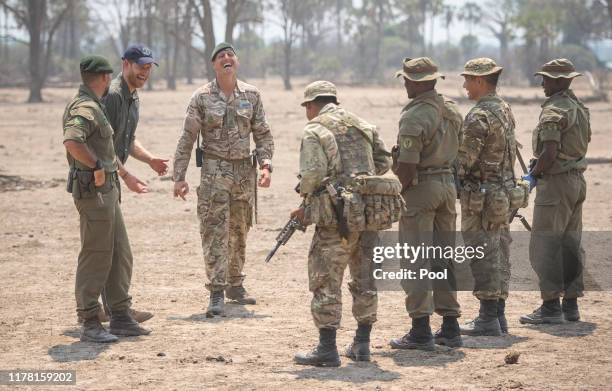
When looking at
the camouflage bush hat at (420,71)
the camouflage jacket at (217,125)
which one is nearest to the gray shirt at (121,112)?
the camouflage jacket at (217,125)

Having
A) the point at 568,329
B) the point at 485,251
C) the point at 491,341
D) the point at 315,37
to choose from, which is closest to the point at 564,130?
the point at 485,251

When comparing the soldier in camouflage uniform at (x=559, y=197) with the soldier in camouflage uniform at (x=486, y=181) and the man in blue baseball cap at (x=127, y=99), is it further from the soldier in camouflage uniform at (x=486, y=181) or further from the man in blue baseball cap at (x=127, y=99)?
the man in blue baseball cap at (x=127, y=99)

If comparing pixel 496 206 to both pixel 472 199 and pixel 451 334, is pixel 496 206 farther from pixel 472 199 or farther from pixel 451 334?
pixel 451 334

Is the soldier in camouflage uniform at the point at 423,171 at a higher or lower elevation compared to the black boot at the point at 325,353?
higher

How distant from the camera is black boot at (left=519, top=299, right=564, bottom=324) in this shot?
7719 millimetres

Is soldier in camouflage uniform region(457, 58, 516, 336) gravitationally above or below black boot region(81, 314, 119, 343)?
above

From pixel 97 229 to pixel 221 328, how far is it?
1.21m

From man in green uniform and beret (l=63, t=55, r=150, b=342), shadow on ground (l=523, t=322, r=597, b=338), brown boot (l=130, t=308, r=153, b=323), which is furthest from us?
brown boot (l=130, t=308, r=153, b=323)

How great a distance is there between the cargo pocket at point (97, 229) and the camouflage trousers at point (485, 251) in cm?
247

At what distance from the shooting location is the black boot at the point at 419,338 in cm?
682

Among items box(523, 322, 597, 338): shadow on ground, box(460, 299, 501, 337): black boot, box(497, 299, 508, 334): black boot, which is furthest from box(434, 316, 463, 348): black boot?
box(523, 322, 597, 338): shadow on ground

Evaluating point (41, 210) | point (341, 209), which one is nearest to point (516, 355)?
point (341, 209)

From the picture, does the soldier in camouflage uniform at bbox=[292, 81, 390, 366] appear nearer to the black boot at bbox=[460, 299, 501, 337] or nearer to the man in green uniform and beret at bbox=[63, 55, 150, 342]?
the black boot at bbox=[460, 299, 501, 337]

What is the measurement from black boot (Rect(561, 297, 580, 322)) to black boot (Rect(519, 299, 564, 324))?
→ 2.7 inches
